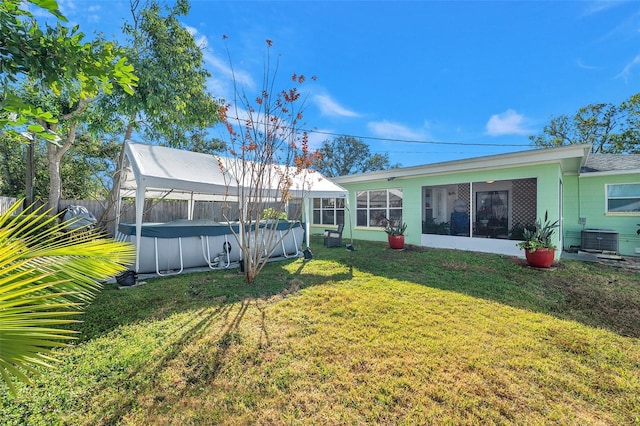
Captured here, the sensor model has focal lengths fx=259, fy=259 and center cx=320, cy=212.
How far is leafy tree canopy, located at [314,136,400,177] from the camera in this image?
27000mm

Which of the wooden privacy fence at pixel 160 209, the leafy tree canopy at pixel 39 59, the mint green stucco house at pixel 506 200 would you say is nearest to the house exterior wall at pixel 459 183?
the mint green stucco house at pixel 506 200

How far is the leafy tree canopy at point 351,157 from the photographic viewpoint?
2700 centimetres

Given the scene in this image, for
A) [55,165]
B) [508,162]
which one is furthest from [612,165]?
[55,165]

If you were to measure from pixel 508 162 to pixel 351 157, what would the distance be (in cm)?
2073

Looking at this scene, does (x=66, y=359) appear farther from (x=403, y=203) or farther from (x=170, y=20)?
(x=403, y=203)

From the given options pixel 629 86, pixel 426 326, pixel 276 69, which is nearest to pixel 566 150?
pixel 426 326

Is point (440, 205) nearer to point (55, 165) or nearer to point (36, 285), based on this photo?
point (36, 285)

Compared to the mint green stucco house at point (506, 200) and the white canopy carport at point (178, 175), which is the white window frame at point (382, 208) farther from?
the white canopy carport at point (178, 175)

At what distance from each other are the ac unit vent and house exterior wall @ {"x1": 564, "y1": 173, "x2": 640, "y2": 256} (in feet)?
1.52

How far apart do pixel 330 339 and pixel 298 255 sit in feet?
15.8

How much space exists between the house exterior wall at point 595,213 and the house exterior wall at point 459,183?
1.91 m

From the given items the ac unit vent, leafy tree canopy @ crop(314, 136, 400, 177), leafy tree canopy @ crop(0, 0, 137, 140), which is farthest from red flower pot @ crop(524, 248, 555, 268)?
leafy tree canopy @ crop(314, 136, 400, 177)

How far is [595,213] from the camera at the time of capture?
8.38 metres

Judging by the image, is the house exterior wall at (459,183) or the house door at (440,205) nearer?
the house exterior wall at (459,183)
